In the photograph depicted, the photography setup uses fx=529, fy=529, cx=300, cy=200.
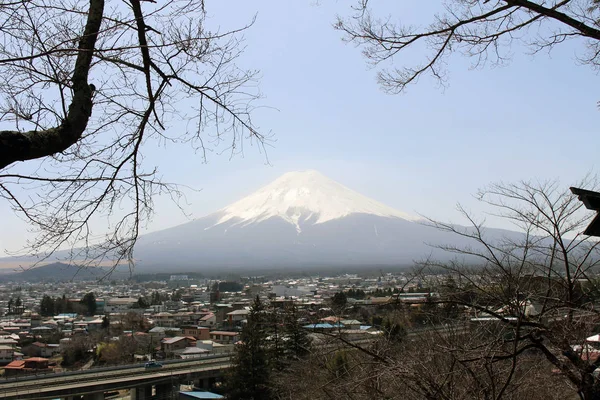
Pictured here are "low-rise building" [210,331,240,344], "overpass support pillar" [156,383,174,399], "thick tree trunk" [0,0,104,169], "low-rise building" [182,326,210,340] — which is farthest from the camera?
"low-rise building" [182,326,210,340]

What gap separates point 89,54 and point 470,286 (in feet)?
8.56

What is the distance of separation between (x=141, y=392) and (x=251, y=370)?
5.64m

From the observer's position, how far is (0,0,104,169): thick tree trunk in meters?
1.72

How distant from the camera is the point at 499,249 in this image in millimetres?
3377

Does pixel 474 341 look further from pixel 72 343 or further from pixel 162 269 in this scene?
pixel 162 269

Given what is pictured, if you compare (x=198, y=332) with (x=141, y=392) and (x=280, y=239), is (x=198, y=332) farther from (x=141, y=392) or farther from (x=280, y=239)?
(x=280, y=239)

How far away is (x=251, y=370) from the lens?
682 inches

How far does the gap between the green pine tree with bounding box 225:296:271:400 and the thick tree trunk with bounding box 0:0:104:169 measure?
15.1m

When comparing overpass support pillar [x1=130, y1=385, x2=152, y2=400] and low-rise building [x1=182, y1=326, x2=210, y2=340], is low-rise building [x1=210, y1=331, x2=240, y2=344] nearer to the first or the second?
low-rise building [x1=182, y1=326, x2=210, y2=340]

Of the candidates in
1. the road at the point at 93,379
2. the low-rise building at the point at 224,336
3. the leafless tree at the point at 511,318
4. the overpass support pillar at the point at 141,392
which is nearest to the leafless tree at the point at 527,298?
the leafless tree at the point at 511,318

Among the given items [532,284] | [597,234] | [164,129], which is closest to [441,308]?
[532,284]

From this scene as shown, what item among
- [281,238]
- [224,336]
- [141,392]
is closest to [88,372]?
[141,392]

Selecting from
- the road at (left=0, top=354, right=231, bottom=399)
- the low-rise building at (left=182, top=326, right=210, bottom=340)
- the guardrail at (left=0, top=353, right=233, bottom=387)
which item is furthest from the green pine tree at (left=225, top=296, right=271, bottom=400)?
the low-rise building at (left=182, top=326, right=210, bottom=340)

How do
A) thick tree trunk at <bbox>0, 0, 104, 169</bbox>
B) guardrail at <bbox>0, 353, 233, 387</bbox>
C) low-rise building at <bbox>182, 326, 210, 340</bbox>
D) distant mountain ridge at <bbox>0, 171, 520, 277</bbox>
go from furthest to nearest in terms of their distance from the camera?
distant mountain ridge at <bbox>0, 171, 520, 277</bbox>
low-rise building at <bbox>182, 326, 210, 340</bbox>
guardrail at <bbox>0, 353, 233, 387</bbox>
thick tree trunk at <bbox>0, 0, 104, 169</bbox>
